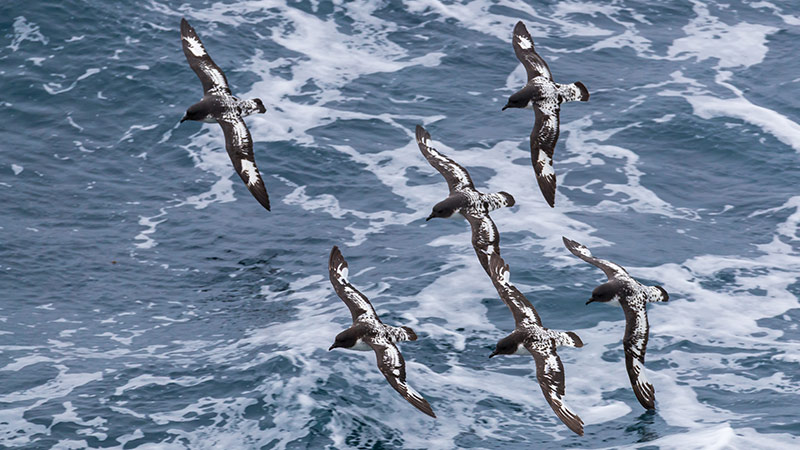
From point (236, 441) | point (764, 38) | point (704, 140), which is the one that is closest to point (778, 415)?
point (236, 441)

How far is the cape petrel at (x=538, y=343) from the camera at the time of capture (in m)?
17.6

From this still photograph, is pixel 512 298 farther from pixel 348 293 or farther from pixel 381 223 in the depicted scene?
pixel 381 223

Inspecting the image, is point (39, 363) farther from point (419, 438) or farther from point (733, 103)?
point (733, 103)

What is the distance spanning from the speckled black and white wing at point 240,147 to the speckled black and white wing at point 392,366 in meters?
3.45

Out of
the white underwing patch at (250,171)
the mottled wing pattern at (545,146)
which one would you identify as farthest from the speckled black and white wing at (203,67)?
the mottled wing pattern at (545,146)

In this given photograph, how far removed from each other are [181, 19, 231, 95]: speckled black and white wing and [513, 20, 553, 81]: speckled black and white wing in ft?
17.7

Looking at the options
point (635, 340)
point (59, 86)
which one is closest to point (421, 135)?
point (635, 340)

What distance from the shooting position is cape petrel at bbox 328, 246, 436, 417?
56.2 ft

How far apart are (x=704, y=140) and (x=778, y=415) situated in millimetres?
12378

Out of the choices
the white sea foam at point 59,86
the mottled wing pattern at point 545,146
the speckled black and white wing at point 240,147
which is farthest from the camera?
the white sea foam at point 59,86

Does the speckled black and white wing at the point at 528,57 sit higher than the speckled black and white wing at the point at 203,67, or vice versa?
the speckled black and white wing at the point at 528,57

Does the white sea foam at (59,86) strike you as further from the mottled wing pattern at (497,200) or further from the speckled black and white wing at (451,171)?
the mottled wing pattern at (497,200)

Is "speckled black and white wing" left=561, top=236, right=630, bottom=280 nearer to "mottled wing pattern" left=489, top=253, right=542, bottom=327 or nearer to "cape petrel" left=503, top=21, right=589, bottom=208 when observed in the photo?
"cape petrel" left=503, top=21, right=589, bottom=208

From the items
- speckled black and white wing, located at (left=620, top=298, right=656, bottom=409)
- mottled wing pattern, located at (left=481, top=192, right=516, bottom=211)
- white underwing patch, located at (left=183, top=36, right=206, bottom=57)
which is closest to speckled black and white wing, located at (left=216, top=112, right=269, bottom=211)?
white underwing patch, located at (left=183, top=36, right=206, bottom=57)
